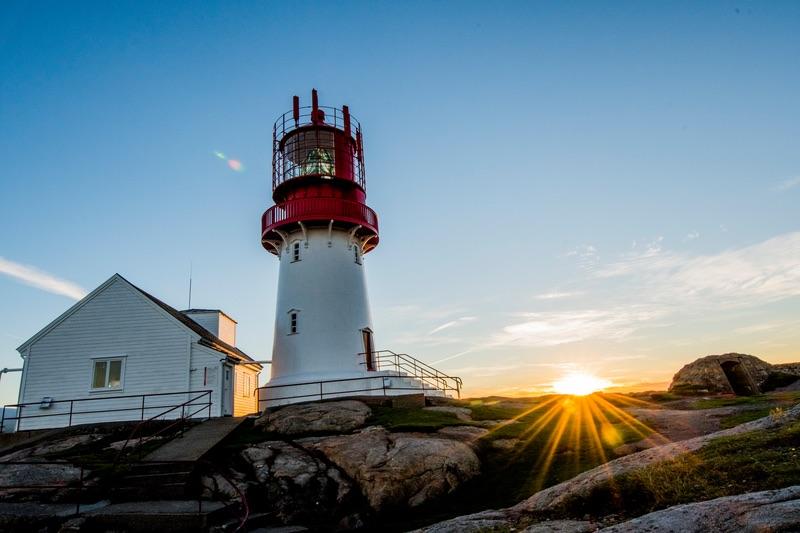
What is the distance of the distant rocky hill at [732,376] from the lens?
82.8ft

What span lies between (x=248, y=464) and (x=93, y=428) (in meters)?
9.99

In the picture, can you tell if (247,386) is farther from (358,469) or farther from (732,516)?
(732,516)

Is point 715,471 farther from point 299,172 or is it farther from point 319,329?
point 299,172

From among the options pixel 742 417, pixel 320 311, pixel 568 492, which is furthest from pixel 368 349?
pixel 568 492

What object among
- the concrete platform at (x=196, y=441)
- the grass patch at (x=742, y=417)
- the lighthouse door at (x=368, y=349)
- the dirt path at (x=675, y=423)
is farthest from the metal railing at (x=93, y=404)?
the grass patch at (x=742, y=417)

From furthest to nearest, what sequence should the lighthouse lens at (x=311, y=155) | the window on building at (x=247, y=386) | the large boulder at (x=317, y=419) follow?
the window on building at (x=247, y=386)
the lighthouse lens at (x=311, y=155)
the large boulder at (x=317, y=419)

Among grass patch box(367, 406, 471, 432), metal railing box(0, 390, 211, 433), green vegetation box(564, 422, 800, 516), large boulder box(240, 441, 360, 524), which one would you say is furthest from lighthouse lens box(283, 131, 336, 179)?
green vegetation box(564, 422, 800, 516)

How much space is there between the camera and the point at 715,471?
7.79 metres

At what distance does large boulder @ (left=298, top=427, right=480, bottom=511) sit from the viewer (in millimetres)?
12984

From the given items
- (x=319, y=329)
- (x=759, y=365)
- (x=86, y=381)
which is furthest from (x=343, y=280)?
(x=759, y=365)

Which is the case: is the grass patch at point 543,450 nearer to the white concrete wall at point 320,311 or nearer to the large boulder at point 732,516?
the large boulder at point 732,516

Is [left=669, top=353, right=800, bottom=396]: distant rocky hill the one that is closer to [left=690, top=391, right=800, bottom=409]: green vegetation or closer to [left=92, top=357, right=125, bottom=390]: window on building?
[left=690, top=391, right=800, bottom=409]: green vegetation

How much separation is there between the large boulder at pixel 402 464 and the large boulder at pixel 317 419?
73.4 inches

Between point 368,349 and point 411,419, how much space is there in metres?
8.63
